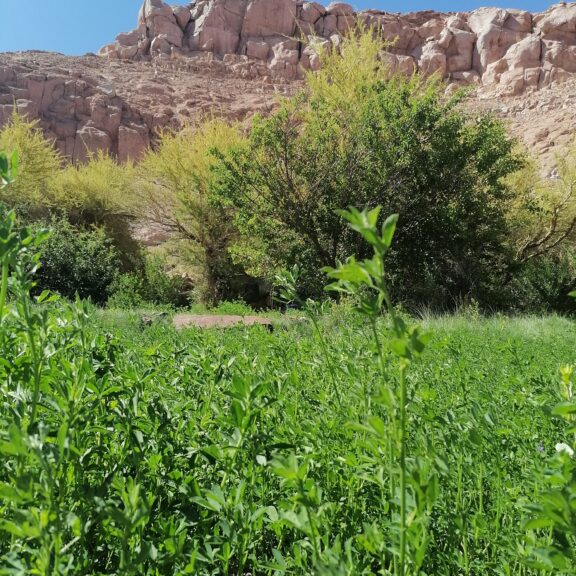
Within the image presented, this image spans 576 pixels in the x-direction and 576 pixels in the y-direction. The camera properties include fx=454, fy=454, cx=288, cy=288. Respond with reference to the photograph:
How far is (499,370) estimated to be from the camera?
252cm

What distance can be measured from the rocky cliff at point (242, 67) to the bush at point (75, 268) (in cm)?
2149

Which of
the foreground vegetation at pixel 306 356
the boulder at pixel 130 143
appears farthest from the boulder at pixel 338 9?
the foreground vegetation at pixel 306 356

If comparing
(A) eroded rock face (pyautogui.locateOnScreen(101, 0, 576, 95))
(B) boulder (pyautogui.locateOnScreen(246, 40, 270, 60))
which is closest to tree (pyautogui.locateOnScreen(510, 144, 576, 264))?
(A) eroded rock face (pyautogui.locateOnScreen(101, 0, 576, 95))

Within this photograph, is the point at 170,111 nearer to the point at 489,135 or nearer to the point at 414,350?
the point at 489,135

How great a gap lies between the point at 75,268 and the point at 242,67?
4629 centimetres

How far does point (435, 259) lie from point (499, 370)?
12.1 meters

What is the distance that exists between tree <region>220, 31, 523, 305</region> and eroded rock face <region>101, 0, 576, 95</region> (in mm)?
38849

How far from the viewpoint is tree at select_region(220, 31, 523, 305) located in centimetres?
1293

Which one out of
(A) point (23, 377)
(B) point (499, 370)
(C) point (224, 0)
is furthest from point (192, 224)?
(C) point (224, 0)

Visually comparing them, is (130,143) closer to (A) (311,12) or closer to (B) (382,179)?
(B) (382,179)

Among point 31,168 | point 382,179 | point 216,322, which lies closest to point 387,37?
point 31,168

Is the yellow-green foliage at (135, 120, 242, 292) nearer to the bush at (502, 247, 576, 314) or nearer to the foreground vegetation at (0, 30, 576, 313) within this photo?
the foreground vegetation at (0, 30, 576, 313)

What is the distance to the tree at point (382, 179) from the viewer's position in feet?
42.4

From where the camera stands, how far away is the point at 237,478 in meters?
1.05
